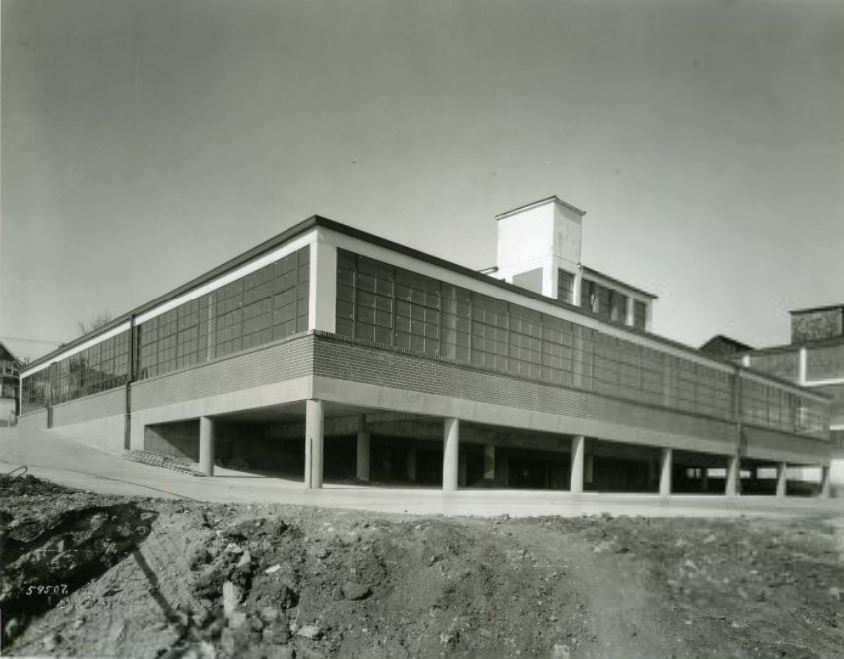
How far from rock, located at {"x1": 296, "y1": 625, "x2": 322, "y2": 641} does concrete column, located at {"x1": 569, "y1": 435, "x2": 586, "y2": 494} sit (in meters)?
18.8

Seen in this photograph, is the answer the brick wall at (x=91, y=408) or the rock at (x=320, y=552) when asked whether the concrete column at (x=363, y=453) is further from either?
the rock at (x=320, y=552)

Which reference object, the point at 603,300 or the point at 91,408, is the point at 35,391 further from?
the point at 603,300

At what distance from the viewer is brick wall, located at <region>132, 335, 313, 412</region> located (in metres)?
17.6

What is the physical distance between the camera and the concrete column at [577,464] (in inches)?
1002

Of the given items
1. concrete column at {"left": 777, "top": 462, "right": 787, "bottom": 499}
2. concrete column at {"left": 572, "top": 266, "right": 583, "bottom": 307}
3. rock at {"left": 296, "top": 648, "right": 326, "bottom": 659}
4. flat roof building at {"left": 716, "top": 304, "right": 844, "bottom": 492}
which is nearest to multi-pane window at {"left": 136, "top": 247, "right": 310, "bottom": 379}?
rock at {"left": 296, "top": 648, "right": 326, "bottom": 659}

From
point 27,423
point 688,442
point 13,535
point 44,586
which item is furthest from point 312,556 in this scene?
point 27,423

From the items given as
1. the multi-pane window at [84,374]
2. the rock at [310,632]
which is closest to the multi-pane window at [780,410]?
the multi-pane window at [84,374]

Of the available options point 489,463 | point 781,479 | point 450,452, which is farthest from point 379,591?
point 781,479

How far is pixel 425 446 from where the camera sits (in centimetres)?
2716

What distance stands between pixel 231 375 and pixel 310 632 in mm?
13593

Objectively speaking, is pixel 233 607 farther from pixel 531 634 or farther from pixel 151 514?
pixel 531 634

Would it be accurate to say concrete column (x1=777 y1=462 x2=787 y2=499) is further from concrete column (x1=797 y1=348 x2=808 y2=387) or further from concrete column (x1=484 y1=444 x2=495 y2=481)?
concrete column (x1=484 y1=444 x2=495 y2=481)

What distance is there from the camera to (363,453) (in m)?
21.3

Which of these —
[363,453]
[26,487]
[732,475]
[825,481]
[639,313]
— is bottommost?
[825,481]
